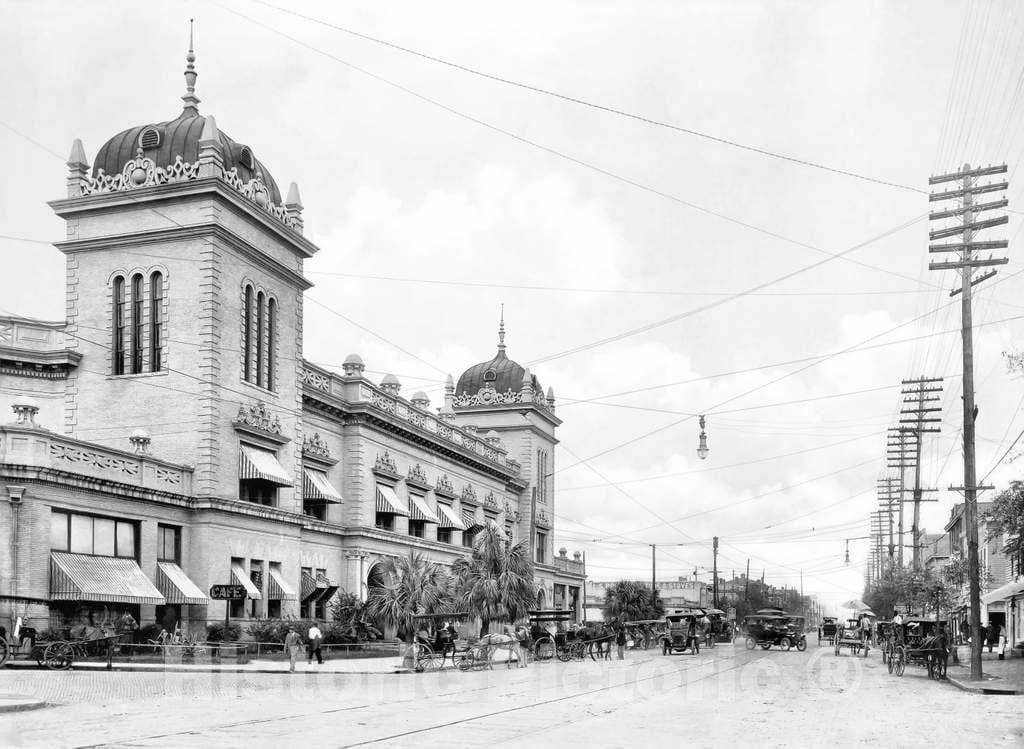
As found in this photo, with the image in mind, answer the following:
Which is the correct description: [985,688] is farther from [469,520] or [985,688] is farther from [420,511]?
[469,520]

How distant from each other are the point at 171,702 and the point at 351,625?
80.0 feet

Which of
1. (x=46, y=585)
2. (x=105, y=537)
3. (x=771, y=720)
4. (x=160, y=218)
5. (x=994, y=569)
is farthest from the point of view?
(x=994, y=569)

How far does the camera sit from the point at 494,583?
159 feet

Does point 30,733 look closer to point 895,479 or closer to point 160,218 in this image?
point 160,218

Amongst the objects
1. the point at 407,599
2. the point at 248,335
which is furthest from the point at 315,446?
the point at 248,335

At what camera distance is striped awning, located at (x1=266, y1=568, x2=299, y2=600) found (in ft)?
142

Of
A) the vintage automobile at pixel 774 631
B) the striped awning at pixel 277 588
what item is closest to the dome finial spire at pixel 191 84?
the striped awning at pixel 277 588

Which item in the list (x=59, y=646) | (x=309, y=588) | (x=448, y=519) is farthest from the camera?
(x=448, y=519)

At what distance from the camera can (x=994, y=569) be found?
79812 millimetres

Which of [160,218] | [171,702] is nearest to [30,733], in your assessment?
[171,702]

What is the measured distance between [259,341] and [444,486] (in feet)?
69.9

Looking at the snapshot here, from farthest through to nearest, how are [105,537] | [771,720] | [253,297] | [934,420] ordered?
[934,420], [253,297], [105,537], [771,720]

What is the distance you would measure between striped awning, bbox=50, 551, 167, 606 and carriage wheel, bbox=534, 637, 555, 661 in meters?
14.8

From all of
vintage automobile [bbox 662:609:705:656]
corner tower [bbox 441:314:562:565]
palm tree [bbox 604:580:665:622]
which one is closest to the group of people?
vintage automobile [bbox 662:609:705:656]
